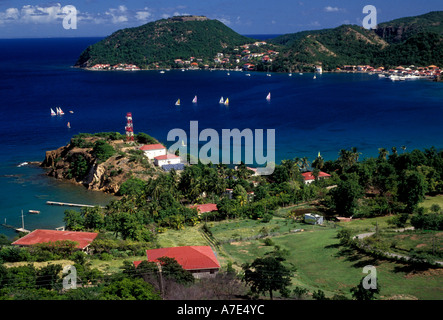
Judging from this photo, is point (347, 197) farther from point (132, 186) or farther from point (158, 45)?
point (158, 45)

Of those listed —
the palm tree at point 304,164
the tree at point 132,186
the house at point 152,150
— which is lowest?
the tree at point 132,186

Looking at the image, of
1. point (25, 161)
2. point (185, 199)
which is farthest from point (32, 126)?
point (185, 199)

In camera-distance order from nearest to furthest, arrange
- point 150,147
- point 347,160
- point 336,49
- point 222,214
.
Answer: point 222,214, point 347,160, point 150,147, point 336,49

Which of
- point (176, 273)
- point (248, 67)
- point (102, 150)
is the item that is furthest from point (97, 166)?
point (248, 67)

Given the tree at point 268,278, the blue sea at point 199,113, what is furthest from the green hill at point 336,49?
the tree at point 268,278

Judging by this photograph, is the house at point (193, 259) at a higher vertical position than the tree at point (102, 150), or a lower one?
lower

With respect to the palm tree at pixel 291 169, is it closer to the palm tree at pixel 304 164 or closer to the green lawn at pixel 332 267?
the palm tree at pixel 304 164

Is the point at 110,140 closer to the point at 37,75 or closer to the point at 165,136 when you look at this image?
the point at 165,136

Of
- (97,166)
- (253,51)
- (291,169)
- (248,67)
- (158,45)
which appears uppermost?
(158,45)
